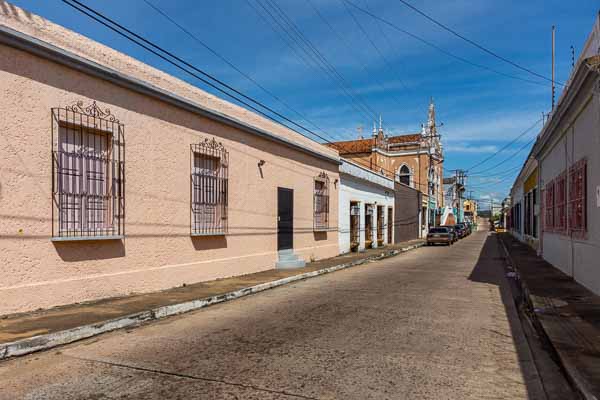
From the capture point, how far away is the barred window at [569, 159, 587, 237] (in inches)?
434

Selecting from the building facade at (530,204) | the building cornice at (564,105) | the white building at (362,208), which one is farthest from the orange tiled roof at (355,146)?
the building cornice at (564,105)

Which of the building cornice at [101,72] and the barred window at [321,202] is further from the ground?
the building cornice at [101,72]

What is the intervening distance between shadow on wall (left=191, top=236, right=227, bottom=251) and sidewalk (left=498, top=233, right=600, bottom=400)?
7570 mm

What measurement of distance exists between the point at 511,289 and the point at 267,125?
345 inches

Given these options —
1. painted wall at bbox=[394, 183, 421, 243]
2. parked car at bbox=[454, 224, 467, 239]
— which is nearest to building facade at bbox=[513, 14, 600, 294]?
painted wall at bbox=[394, 183, 421, 243]

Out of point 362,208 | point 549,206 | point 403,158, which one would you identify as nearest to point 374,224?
point 362,208

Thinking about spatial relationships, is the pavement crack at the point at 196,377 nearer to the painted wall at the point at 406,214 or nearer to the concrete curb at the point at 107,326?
the concrete curb at the point at 107,326

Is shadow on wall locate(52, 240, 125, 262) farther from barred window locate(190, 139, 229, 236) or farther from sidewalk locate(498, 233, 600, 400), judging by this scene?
sidewalk locate(498, 233, 600, 400)

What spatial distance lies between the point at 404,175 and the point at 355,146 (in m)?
8.96

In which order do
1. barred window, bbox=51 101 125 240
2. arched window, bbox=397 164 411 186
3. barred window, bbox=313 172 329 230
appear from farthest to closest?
arched window, bbox=397 164 411 186 → barred window, bbox=313 172 329 230 → barred window, bbox=51 101 125 240

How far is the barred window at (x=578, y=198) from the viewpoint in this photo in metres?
11.0

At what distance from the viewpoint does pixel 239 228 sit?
525 inches

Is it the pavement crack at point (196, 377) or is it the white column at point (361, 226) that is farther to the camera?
the white column at point (361, 226)

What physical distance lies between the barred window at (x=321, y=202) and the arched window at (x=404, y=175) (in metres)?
32.4
